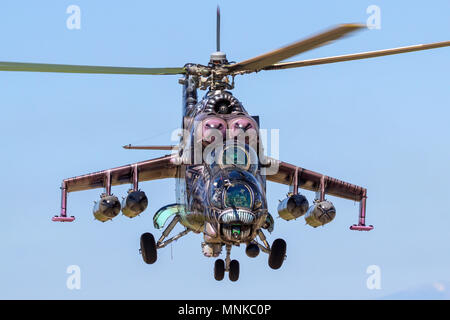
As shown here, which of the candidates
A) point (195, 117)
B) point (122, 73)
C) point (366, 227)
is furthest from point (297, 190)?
point (122, 73)

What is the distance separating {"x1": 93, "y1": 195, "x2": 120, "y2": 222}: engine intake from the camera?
3175cm

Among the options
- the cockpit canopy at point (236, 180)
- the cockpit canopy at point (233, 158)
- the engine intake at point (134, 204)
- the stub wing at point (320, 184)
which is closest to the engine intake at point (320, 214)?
the stub wing at point (320, 184)

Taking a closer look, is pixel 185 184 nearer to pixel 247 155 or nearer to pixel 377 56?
pixel 247 155

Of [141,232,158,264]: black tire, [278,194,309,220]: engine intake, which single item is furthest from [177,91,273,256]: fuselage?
[141,232,158,264]: black tire

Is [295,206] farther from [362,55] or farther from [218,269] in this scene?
[362,55]

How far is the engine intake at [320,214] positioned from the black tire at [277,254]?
1.13 meters

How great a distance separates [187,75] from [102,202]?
4940 millimetres

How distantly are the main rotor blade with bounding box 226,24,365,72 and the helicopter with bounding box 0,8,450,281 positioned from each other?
0.15ft

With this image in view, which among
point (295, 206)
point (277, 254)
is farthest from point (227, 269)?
point (295, 206)

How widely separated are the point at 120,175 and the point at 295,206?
575 cm

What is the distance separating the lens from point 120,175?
1339 inches

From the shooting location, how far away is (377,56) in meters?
30.0

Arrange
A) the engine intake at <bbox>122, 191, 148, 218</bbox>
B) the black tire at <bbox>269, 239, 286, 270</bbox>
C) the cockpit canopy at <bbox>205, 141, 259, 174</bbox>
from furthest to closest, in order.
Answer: the black tire at <bbox>269, 239, 286, 270</bbox> → the engine intake at <bbox>122, 191, 148, 218</bbox> → the cockpit canopy at <bbox>205, 141, 259, 174</bbox>

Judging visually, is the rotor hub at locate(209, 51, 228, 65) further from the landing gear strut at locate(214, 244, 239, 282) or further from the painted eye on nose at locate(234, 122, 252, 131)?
the landing gear strut at locate(214, 244, 239, 282)
